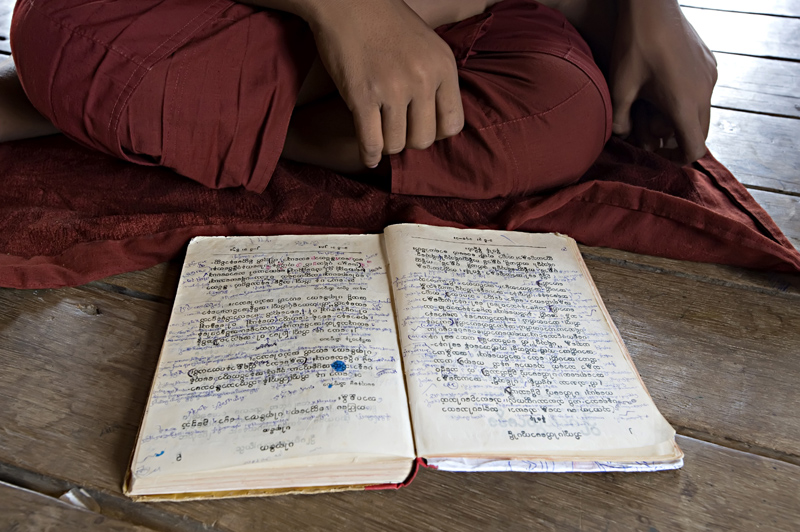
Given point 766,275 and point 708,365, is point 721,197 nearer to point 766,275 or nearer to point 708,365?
point 766,275

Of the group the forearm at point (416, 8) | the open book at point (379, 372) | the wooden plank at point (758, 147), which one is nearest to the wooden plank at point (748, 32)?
the wooden plank at point (758, 147)

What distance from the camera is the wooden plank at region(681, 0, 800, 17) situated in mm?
1480

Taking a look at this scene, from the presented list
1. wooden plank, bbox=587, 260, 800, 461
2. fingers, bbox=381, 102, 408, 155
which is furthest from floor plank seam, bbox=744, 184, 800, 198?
fingers, bbox=381, 102, 408, 155

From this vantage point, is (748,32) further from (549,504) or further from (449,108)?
(549,504)

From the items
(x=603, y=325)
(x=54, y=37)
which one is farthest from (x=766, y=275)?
(x=54, y=37)

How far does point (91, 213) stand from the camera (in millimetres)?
698

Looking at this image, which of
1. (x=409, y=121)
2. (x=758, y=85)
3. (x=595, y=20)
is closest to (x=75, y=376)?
(x=409, y=121)

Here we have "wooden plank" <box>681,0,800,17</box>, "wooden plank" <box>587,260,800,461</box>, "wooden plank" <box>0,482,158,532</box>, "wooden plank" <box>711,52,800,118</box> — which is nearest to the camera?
"wooden plank" <box>0,482,158,532</box>

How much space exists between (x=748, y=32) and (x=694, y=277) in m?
0.97

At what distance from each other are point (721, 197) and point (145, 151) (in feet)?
2.50

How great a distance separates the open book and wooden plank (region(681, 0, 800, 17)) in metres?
1.21

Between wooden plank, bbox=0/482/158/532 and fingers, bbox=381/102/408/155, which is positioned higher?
fingers, bbox=381/102/408/155

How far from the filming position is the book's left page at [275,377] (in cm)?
44

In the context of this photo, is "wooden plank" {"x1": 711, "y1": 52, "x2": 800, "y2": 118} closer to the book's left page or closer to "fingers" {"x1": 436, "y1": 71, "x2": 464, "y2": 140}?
"fingers" {"x1": 436, "y1": 71, "x2": 464, "y2": 140}
